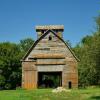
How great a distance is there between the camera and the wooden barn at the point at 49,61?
5234 centimetres

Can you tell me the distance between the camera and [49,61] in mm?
52531

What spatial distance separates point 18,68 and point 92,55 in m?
53.7

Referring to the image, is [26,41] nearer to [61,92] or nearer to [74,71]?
[74,71]

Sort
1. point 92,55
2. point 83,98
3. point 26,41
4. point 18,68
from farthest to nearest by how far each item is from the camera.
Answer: point 26,41 → point 18,68 → point 92,55 → point 83,98

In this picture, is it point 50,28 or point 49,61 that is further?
point 50,28

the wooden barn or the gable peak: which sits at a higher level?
the gable peak

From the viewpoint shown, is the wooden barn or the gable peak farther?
the gable peak

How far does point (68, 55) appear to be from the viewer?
2092 inches

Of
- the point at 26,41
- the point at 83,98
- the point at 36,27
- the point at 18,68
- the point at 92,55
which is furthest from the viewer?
the point at 26,41

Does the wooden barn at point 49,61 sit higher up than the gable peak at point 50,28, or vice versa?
the gable peak at point 50,28

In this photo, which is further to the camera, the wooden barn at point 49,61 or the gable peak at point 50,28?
the gable peak at point 50,28

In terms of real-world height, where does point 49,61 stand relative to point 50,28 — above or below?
below

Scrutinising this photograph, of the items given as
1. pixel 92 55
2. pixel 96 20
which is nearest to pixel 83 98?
pixel 92 55

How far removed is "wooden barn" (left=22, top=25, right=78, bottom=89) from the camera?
52344mm
